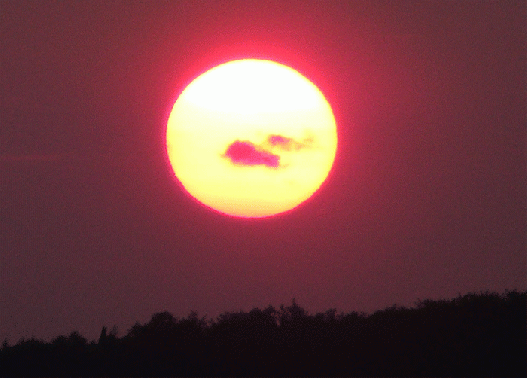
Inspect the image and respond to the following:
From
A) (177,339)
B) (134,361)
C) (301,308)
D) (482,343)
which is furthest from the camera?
(301,308)

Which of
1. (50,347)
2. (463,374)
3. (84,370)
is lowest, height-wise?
(463,374)

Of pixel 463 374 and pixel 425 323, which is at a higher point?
pixel 425 323

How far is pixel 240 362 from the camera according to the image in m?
48.7

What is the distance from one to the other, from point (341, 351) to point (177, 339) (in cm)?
1604

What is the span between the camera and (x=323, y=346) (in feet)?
161

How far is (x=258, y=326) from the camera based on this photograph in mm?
62312

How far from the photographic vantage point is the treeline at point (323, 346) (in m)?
40.5

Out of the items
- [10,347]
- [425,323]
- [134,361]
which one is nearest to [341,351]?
[425,323]

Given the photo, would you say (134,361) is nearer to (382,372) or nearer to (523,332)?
(382,372)

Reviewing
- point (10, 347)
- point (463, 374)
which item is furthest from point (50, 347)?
point (463, 374)

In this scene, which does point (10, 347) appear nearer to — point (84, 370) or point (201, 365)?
point (84, 370)

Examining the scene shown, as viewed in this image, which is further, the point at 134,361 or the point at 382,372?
the point at 134,361

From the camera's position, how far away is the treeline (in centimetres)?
4050

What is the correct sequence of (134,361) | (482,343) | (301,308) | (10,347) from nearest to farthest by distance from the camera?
(482,343) → (134,361) → (301,308) → (10,347)
